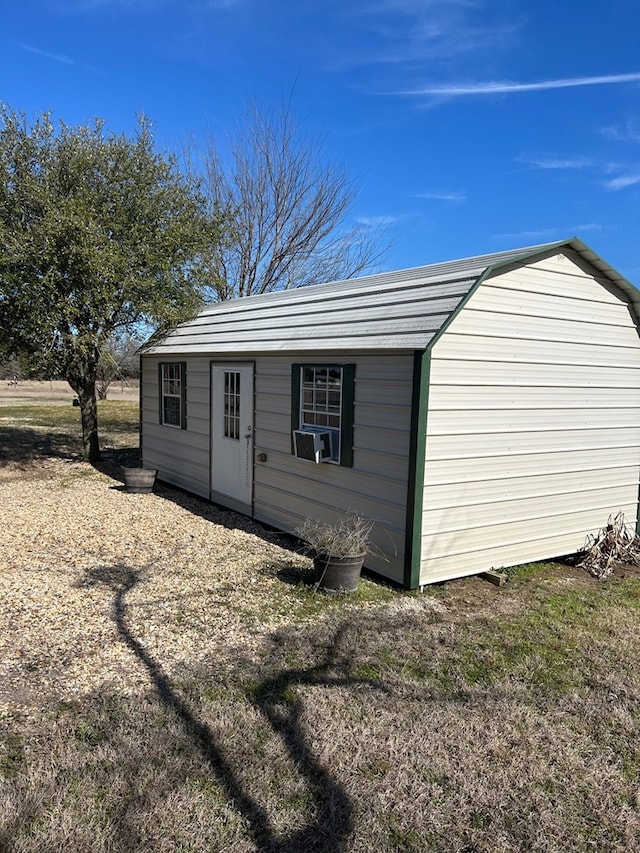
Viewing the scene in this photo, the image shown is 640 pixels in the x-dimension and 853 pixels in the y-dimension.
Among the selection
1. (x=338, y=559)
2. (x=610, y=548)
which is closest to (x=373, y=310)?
(x=338, y=559)

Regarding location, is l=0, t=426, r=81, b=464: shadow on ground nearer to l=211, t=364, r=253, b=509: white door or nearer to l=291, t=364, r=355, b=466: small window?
l=211, t=364, r=253, b=509: white door

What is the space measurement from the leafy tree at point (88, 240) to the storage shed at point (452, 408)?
302 cm

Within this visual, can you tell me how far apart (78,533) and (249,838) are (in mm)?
5287

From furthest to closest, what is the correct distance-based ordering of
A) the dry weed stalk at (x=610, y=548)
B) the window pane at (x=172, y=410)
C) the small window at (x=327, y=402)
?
the window pane at (x=172, y=410) < the dry weed stalk at (x=610, y=548) < the small window at (x=327, y=402)

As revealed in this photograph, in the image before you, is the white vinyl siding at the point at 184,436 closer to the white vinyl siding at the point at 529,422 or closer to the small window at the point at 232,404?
the small window at the point at 232,404

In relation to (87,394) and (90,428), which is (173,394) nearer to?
(87,394)

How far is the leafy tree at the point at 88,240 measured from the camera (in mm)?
9320

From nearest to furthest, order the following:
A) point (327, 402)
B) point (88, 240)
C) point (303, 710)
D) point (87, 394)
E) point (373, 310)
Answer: point (303, 710), point (373, 310), point (327, 402), point (88, 240), point (87, 394)

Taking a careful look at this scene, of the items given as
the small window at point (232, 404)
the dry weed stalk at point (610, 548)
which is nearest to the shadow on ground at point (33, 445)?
the small window at point (232, 404)

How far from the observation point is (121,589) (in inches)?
209

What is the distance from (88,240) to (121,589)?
620 cm

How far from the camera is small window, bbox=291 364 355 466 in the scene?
6055 millimetres

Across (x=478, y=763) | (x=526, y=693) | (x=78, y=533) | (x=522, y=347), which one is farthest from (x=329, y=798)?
(x=78, y=533)

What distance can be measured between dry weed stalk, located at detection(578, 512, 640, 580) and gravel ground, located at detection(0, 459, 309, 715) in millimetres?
3236
